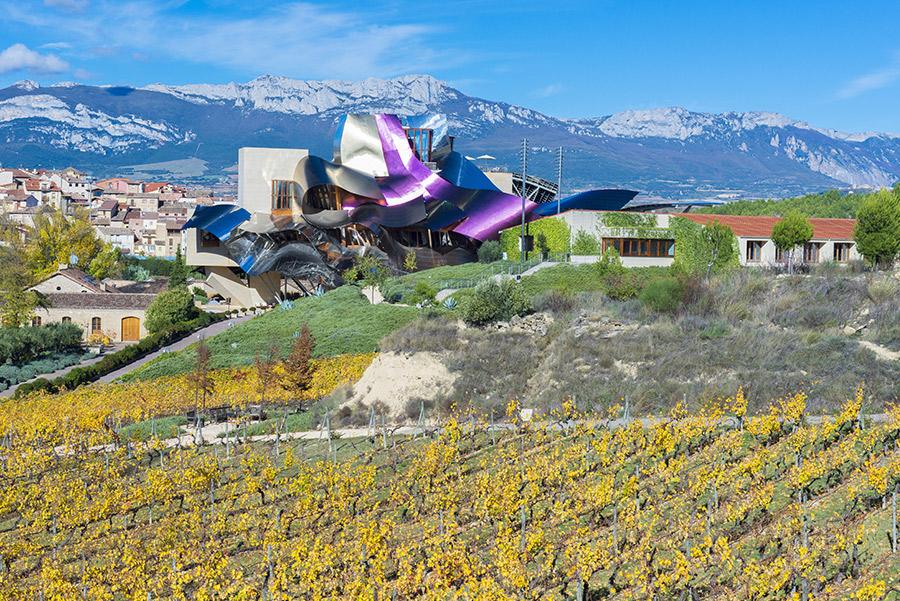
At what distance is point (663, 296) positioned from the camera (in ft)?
121

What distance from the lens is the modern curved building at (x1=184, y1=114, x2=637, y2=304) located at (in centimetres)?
5616

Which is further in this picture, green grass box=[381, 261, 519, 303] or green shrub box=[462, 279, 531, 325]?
green grass box=[381, 261, 519, 303]

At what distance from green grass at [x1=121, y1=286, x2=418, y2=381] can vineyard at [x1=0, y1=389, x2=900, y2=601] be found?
11.7 metres

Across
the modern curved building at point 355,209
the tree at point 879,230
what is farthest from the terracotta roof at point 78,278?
the tree at point 879,230

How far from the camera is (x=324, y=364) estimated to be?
1417 inches

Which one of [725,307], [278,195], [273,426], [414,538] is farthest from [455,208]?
[414,538]

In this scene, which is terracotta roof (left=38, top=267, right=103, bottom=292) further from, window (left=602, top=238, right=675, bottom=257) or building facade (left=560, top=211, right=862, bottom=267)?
window (left=602, top=238, right=675, bottom=257)

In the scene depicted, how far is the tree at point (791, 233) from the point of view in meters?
45.8

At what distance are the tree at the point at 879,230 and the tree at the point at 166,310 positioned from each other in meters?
29.3

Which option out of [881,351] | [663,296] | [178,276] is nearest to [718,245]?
[663,296]

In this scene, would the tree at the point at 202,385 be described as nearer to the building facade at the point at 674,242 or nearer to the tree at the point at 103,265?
the building facade at the point at 674,242

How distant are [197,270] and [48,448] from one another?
44070mm

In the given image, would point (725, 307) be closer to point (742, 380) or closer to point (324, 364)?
point (742, 380)

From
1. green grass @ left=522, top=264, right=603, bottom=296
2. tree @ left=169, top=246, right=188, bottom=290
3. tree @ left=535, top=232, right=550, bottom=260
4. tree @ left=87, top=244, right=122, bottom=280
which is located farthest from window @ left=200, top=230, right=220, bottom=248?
green grass @ left=522, top=264, right=603, bottom=296
